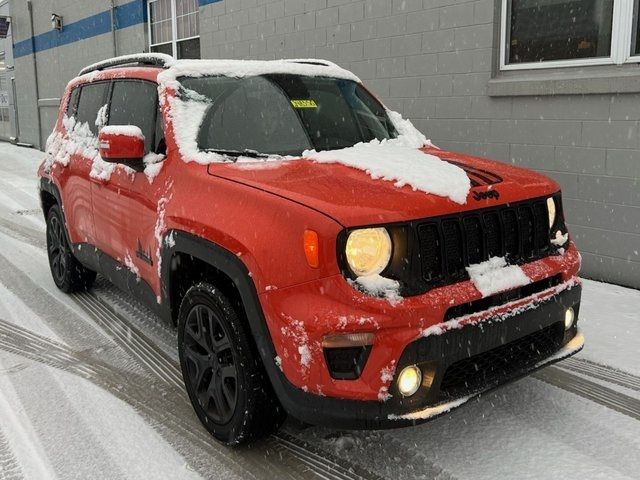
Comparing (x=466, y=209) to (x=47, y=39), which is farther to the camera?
(x=47, y=39)

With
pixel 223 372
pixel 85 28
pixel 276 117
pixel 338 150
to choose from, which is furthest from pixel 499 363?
pixel 85 28

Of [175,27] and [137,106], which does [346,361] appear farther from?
[175,27]

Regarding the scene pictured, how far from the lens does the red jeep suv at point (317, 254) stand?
232cm

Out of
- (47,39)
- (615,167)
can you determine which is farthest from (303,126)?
(47,39)

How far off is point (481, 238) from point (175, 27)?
11417mm

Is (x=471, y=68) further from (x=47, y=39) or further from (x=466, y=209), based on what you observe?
(x=47, y=39)

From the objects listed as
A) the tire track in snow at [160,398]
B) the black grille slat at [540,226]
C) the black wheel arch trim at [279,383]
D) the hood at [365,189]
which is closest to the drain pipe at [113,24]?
the tire track in snow at [160,398]

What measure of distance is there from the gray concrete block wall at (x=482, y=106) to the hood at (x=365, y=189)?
9.04 feet

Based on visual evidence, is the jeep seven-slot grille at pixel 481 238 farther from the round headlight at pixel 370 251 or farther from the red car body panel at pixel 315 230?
the round headlight at pixel 370 251

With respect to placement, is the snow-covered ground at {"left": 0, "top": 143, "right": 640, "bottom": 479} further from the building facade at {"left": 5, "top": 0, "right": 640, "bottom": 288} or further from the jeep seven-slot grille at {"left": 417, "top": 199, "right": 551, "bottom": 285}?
the building facade at {"left": 5, "top": 0, "right": 640, "bottom": 288}

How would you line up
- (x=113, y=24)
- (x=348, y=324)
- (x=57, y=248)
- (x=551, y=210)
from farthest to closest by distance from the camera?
1. (x=113, y=24)
2. (x=57, y=248)
3. (x=551, y=210)
4. (x=348, y=324)

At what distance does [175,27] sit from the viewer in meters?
12.4

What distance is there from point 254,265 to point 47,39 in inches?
802

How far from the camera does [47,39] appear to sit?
19625 mm
